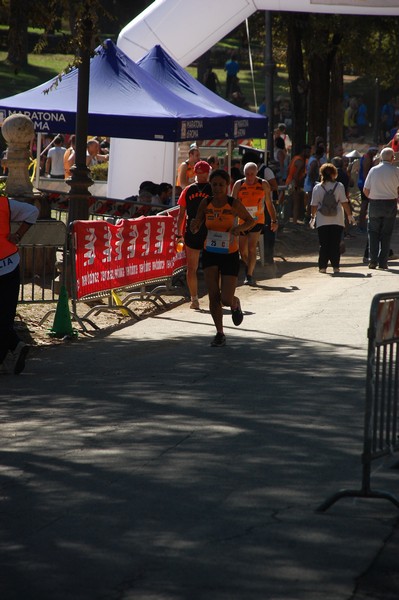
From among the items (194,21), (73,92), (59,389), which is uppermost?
(194,21)

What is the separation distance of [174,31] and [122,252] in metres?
8.45

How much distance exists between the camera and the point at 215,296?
39.9 ft

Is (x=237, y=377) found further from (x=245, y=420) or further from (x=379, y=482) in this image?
(x=379, y=482)

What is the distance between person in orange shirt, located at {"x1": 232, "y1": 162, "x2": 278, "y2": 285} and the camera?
17.3 m

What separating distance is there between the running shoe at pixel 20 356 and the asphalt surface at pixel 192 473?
0.24ft

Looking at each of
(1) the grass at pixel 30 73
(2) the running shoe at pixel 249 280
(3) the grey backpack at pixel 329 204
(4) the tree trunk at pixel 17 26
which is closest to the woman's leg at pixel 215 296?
(4) the tree trunk at pixel 17 26

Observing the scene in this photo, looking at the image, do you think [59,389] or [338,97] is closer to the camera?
[59,389]

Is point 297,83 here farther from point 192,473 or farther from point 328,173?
point 192,473

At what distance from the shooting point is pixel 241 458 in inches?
304

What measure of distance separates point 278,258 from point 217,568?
53.7ft

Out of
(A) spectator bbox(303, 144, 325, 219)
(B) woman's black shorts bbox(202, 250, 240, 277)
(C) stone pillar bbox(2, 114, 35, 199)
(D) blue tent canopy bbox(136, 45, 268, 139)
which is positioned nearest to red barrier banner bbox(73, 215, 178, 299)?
(C) stone pillar bbox(2, 114, 35, 199)

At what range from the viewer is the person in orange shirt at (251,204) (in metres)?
17.3

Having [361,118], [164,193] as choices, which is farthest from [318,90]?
[361,118]

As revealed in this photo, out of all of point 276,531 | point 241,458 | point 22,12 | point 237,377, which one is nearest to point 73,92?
point 22,12
